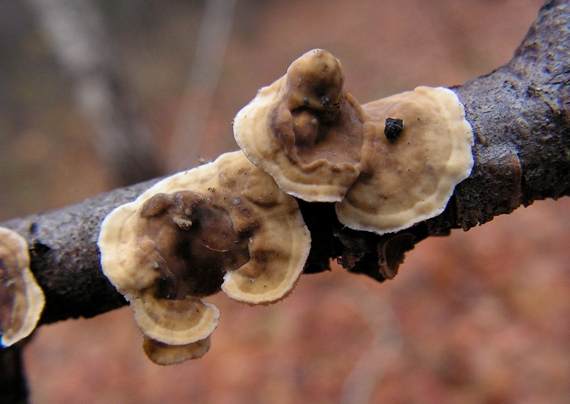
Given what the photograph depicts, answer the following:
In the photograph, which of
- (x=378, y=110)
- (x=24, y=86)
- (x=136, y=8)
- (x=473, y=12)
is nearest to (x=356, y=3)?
(x=473, y=12)

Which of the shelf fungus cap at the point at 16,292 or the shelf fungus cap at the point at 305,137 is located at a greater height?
the shelf fungus cap at the point at 305,137

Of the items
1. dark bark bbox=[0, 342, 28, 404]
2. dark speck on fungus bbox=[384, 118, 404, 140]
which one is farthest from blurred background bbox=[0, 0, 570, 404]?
dark speck on fungus bbox=[384, 118, 404, 140]

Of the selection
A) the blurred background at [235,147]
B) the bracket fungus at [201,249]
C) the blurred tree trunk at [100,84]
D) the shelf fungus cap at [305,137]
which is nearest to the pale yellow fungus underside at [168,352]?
the bracket fungus at [201,249]

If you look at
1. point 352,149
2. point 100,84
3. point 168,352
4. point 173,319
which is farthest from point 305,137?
point 100,84

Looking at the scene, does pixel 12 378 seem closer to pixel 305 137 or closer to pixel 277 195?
pixel 277 195

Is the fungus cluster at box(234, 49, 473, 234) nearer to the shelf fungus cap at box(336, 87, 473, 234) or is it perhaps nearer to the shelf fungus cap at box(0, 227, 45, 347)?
the shelf fungus cap at box(336, 87, 473, 234)

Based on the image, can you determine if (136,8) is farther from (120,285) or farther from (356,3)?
(120,285)

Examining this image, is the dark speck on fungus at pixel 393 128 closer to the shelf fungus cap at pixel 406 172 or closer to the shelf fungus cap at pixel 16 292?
the shelf fungus cap at pixel 406 172
